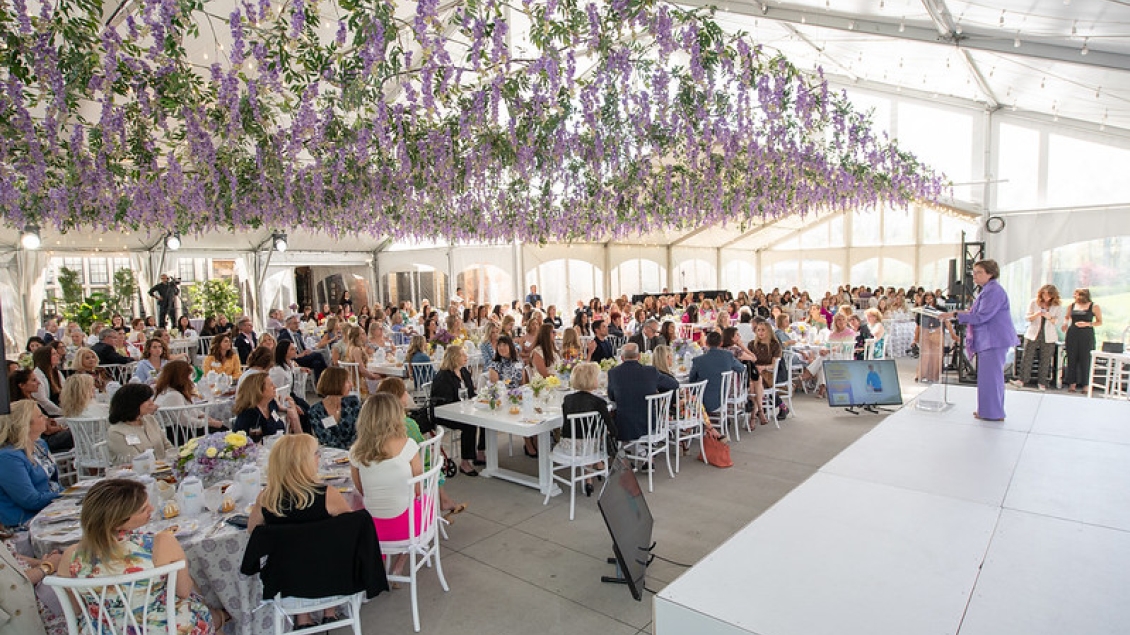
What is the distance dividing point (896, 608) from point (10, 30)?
5457 mm

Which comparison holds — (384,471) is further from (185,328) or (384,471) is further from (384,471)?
(185,328)

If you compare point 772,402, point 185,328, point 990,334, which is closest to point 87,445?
point 772,402

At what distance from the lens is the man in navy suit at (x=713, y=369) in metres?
6.11

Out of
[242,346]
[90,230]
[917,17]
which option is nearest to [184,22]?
[242,346]

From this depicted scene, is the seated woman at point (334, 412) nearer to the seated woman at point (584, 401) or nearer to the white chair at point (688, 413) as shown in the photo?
the seated woman at point (584, 401)

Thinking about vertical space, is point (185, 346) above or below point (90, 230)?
below

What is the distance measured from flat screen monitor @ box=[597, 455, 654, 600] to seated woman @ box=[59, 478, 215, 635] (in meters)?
1.81

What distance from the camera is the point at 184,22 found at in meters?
3.84

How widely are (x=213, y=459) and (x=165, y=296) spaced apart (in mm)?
11370

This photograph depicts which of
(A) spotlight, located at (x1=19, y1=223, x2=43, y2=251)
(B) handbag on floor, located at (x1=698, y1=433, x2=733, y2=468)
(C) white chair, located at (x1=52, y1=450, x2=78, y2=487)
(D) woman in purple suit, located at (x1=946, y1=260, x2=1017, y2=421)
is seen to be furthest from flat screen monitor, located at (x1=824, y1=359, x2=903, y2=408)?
(A) spotlight, located at (x1=19, y1=223, x2=43, y2=251)

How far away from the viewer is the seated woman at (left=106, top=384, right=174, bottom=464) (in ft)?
12.8

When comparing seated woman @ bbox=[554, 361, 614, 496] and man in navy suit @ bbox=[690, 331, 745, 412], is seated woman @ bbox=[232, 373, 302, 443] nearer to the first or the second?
seated woman @ bbox=[554, 361, 614, 496]

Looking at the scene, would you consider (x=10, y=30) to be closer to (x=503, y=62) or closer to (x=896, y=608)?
(x=503, y=62)

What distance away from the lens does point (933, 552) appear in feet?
7.61
